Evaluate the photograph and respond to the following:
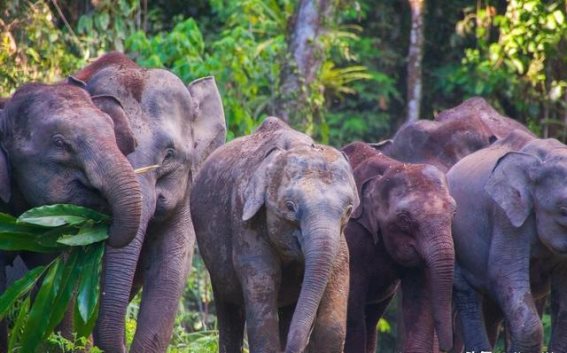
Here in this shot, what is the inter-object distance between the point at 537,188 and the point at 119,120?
288 centimetres

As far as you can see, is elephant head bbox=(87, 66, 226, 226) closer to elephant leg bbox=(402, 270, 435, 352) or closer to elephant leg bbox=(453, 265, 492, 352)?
elephant leg bbox=(402, 270, 435, 352)

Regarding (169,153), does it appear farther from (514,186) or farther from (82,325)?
(514,186)

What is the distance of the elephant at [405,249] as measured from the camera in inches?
406

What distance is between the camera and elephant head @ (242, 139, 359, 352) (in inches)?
348

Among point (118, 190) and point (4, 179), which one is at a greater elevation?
point (4, 179)

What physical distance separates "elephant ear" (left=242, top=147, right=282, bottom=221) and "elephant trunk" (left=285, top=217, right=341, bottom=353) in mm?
500

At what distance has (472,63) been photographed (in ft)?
70.6

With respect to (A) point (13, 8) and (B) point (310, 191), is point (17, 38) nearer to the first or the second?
(A) point (13, 8)

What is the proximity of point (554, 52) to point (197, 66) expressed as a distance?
A: 380cm

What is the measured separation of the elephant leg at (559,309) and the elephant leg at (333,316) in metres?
2.02

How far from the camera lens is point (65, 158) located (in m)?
9.16

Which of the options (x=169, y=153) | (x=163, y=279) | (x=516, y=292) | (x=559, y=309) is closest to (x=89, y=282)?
(x=163, y=279)

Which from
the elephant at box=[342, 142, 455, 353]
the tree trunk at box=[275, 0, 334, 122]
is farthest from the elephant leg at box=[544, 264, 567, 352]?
the tree trunk at box=[275, 0, 334, 122]

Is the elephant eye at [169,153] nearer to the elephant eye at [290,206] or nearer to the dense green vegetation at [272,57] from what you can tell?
the elephant eye at [290,206]
